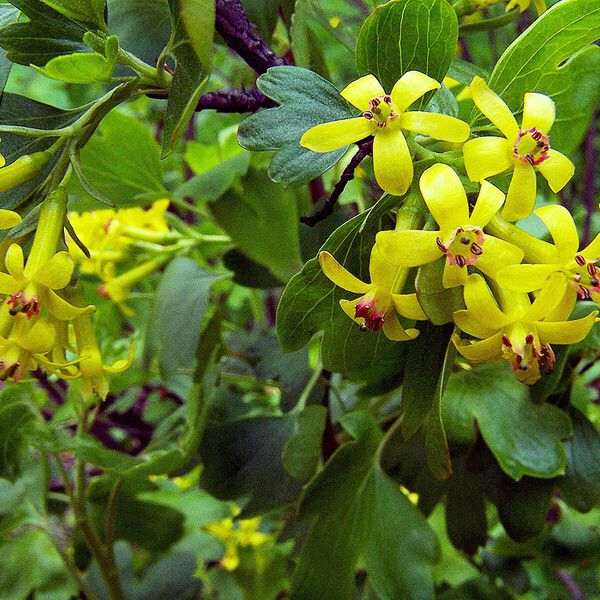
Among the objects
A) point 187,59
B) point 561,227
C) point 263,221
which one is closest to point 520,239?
point 561,227

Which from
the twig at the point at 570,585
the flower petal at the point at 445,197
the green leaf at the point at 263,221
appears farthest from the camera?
the twig at the point at 570,585

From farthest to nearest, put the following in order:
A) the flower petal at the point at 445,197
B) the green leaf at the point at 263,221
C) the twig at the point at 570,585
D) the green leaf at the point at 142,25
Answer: the twig at the point at 570,585 < the green leaf at the point at 263,221 < the green leaf at the point at 142,25 < the flower petal at the point at 445,197

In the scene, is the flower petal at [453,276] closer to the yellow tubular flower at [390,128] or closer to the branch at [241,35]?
the yellow tubular flower at [390,128]

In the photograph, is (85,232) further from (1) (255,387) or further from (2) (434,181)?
(2) (434,181)

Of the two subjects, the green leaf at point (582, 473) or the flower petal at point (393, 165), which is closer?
the flower petal at point (393, 165)

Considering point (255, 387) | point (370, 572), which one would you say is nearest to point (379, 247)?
point (370, 572)

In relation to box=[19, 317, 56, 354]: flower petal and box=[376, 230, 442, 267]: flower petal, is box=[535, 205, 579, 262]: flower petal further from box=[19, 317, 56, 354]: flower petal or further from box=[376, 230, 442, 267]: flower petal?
box=[19, 317, 56, 354]: flower petal

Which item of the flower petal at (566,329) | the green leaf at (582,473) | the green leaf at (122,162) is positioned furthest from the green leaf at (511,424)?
the green leaf at (122,162)

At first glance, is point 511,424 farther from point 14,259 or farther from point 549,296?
point 14,259
